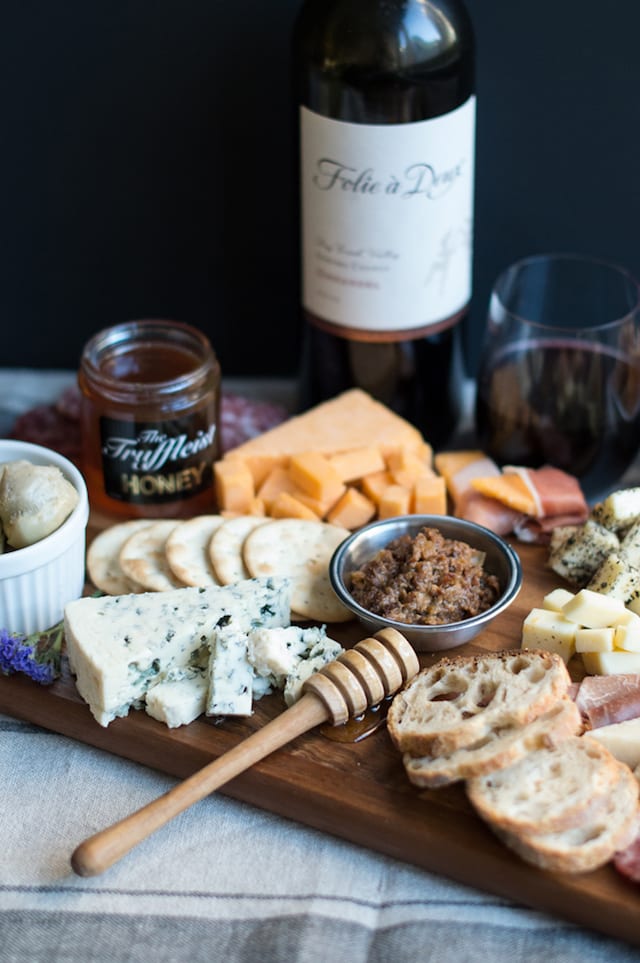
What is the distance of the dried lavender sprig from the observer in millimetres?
1787

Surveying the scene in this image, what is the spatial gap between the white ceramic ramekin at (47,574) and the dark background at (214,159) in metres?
0.74

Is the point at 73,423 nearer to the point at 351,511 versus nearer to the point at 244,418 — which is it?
the point at 244,418

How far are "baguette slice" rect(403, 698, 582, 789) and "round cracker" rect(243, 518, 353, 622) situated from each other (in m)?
0.36

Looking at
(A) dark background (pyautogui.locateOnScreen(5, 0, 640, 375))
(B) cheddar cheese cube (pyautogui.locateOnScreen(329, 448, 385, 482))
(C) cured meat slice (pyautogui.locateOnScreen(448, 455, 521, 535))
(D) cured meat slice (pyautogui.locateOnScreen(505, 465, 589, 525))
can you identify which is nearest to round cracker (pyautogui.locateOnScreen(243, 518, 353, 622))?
(B) cheddar cheese cube (pyautogui.locateOnScreen(329, 448, 385, 482))

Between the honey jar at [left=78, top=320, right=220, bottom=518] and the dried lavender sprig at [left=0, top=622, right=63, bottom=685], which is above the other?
the honey jar at [left=78, top=320, right=220, bottom=518]

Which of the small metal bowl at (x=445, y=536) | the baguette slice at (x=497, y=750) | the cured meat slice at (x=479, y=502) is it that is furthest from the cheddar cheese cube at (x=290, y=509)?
the baguette slice at (x=497, y=750)

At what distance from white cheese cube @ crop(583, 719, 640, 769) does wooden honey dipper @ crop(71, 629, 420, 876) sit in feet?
0.88

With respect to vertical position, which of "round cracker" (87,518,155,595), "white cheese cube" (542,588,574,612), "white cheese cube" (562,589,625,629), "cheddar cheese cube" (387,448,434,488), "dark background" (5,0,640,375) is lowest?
"round cracker" (87,518,155,595)

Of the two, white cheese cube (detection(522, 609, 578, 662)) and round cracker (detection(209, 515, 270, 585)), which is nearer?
white cheese cube (detection(522, 609, 578, 662))

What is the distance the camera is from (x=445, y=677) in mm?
1729

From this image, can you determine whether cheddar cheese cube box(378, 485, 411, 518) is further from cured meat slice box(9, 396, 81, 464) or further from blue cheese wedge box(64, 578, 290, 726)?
cured meat slice box(9, 396, 81, 464)

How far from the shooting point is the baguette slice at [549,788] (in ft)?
4.90

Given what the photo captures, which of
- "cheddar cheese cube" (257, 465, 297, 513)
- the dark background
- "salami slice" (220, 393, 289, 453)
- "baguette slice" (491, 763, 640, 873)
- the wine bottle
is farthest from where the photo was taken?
"salami slice" (220, 393, 289, 453)

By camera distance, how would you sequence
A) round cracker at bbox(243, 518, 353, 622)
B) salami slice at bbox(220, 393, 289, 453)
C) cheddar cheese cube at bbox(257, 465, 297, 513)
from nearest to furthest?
round cracker at bbox(243, 518, 353, 622) < cheddar cheese cube at bbox(257, 465, 297, 513) < salami slice at bbox(220, 393, 289, 453)
